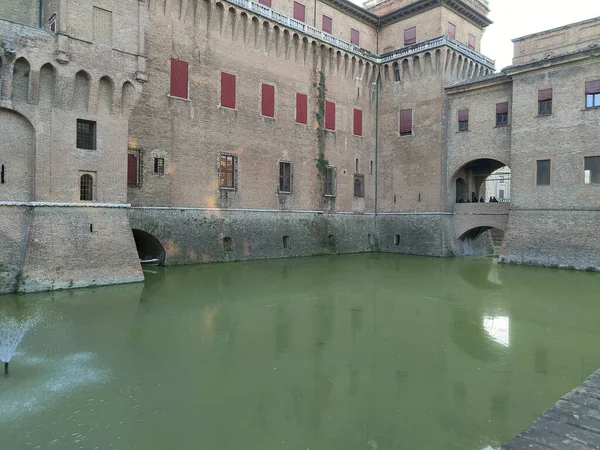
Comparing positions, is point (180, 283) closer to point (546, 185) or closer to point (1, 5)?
point (1, 5)

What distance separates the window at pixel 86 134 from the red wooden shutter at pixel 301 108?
10190 millimetres

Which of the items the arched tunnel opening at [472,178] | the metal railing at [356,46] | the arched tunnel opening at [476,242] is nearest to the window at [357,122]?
the metal railing at [356,46]

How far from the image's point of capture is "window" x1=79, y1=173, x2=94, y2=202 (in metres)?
12.9

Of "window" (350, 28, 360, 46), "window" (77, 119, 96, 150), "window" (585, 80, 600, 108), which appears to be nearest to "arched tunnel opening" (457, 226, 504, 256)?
"window" (585, 80, 600, 108)

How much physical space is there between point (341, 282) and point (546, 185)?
33.7 feet

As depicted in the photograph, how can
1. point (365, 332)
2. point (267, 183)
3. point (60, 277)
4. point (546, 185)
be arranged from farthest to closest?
point (267, 183) → point (546, 185) → point (60, 277) → point (365, 332)

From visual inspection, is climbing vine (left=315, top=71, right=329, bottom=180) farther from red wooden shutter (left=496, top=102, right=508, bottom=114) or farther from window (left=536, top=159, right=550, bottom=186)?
window (left=536, top=159, right=550, bottom=186)

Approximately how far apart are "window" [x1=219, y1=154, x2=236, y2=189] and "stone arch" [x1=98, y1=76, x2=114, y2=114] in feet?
18.5

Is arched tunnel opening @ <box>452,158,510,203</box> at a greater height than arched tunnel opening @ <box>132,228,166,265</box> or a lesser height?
greater

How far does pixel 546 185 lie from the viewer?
18.3 m

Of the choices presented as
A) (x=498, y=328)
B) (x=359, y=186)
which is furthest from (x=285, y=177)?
(x=498, y=328)

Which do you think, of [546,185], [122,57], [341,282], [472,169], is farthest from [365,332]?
[472,169]

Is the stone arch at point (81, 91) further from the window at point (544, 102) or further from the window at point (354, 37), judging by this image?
the window at point (544, 102)

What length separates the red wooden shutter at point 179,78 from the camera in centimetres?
1673
